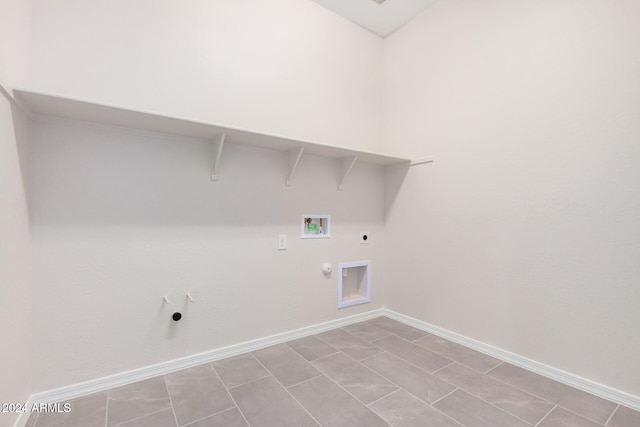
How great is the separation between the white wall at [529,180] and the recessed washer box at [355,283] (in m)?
0.37

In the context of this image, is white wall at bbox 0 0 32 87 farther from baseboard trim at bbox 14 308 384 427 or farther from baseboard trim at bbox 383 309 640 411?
baseboard trim at bbox 383 309 640 411

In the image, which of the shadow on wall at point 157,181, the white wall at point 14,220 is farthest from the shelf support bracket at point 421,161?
the white wall at point 14,220

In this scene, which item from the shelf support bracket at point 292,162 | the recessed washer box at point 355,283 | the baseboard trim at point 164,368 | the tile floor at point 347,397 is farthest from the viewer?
the recessed washer box at point 355,283

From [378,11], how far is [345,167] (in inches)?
61.2

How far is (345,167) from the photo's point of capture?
271 centimetres

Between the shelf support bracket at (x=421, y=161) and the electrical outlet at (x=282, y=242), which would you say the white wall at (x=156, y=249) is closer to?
the electrical outlet at (x=282, y=242)

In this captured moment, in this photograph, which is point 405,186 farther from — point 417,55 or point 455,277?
point 417,55

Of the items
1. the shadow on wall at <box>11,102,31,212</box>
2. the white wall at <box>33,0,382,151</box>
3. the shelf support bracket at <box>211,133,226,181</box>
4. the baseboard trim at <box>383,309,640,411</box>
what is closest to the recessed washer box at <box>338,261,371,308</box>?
the baseboard trim at <box>383,309,640,411</box>

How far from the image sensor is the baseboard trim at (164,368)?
160 centimetres

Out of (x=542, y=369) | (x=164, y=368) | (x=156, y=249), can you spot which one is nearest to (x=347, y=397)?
(x=164, y=368)

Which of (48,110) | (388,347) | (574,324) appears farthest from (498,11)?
(48,110)

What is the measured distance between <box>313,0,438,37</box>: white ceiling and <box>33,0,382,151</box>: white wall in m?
0.08

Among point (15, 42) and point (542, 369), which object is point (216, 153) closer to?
point (15, 42)

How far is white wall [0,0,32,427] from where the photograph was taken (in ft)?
4.12
